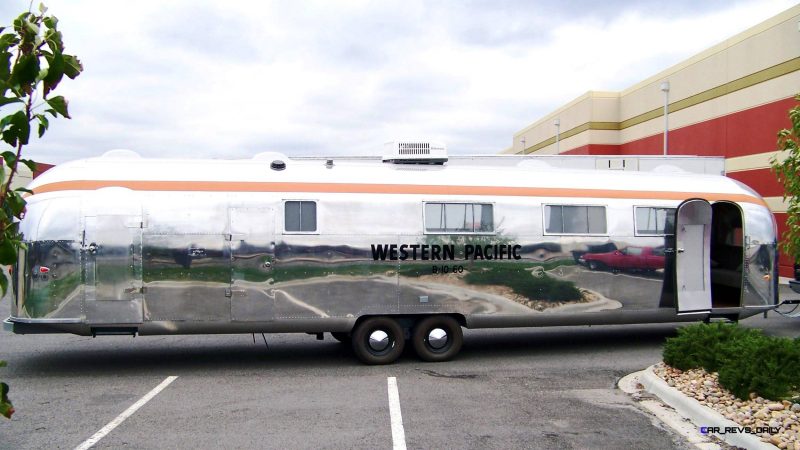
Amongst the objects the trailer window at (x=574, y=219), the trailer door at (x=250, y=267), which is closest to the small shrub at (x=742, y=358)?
the trailer window at (x=574, y=219)

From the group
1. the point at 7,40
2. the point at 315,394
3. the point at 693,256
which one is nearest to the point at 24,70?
the point at 7,40

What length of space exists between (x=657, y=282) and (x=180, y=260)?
7.13 meters

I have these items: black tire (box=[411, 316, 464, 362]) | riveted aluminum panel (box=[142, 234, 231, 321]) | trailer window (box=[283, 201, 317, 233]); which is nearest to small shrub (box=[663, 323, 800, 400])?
black tire (box=[411, 316, 464, 362])

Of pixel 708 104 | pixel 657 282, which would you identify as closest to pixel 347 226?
pixel 657 282

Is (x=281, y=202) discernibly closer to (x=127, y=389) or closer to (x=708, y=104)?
(x=127, y=389)

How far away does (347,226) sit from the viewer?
29.8ft

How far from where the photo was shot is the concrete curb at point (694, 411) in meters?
5.59

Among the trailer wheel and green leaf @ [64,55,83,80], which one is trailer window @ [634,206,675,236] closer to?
the trailer wheel

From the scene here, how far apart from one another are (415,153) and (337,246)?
1.93 metres

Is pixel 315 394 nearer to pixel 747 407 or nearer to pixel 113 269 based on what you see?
pixel 113 269

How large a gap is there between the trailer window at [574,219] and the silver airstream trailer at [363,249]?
25 mm

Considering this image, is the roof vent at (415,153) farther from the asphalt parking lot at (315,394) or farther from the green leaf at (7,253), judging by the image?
the green leaf at (7,253)

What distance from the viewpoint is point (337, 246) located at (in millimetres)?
9023

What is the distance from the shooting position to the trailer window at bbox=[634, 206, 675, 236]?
1013 cm
